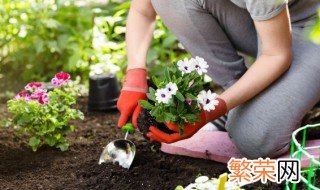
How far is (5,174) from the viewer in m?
2.55

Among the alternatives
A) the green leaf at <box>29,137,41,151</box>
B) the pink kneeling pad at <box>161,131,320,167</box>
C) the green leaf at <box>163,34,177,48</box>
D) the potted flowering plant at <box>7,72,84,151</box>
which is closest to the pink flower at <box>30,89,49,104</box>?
the potted flowering plant at <box>7,72,84,151</box>

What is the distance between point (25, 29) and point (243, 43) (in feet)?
5.18

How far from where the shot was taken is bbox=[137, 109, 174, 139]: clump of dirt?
7.98 feet

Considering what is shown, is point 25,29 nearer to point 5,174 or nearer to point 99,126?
point 99,126

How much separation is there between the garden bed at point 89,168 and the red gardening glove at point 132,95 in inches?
8.3

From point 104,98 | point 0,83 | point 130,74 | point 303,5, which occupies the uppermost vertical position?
point 303,5

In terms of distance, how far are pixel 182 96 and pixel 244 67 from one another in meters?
0.72

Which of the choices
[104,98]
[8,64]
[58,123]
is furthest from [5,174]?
[8,64]

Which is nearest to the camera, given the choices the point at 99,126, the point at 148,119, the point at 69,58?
the point at 148,119

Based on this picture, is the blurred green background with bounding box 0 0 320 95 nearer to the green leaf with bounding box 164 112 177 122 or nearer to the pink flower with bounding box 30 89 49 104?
the pink flower with bounding box 30 89 49 104

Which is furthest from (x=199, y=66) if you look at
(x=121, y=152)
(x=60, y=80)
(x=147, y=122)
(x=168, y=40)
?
(x=168, y=40)

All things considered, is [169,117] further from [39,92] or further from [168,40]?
[168,40]

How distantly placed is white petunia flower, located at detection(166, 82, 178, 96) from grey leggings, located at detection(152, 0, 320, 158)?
53 cm

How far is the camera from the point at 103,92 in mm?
3318
